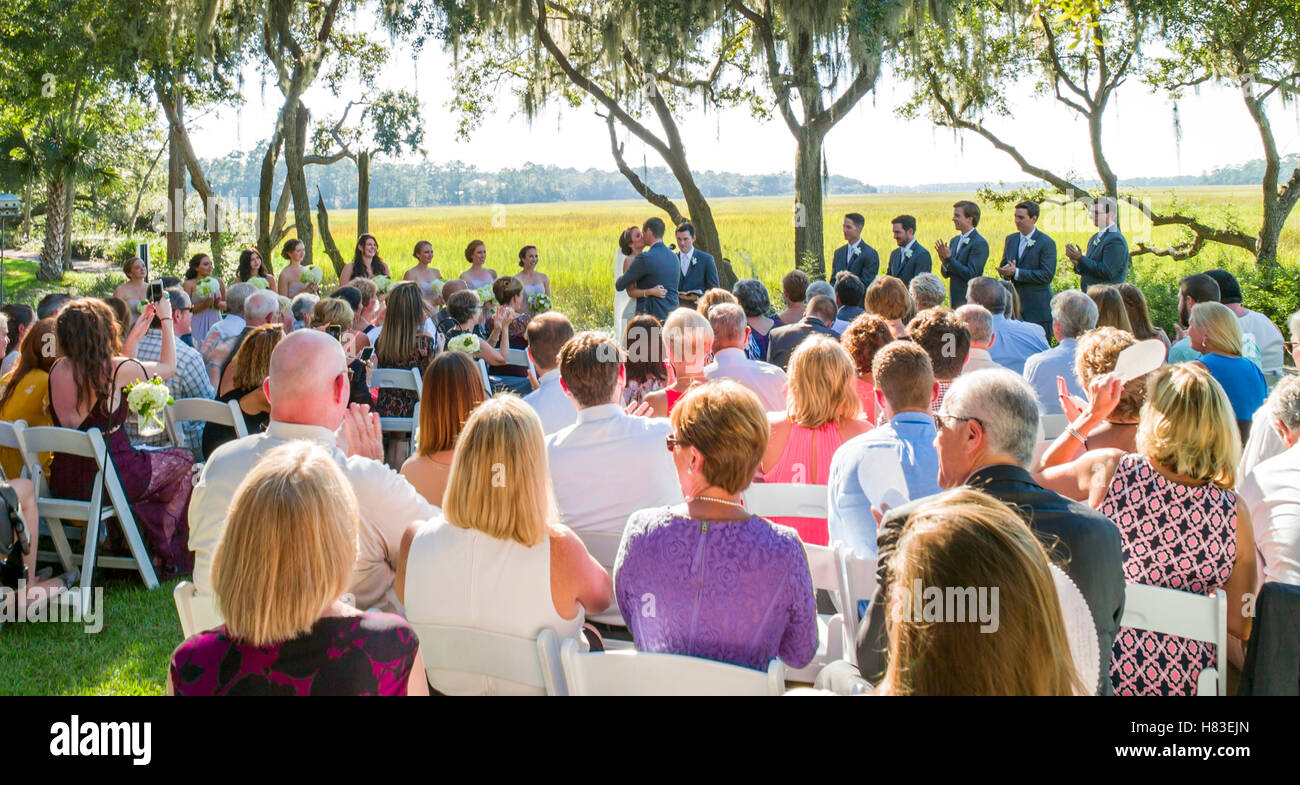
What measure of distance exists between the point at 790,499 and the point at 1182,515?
4.37ft

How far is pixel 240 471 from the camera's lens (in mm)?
3426

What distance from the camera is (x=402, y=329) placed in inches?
275

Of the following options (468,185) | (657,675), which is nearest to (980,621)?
(657,675)

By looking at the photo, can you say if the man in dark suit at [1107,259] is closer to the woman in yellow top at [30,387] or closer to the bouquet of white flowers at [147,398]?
the bouquet of white flowers at [147,398]

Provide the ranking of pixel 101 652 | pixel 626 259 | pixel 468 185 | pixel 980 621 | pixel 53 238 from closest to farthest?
pixel 980 621 < pixel 101 652 < pixel 626 259 < pixel 53 238 < pixel 468 185

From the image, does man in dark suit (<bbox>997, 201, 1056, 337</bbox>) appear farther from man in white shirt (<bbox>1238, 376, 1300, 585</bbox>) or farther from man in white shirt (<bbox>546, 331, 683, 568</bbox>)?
man in white shirt (<bbox>546, 331, 683, 568</bbox>)

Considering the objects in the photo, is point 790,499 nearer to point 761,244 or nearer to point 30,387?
point 30,387

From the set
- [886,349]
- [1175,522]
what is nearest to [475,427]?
[886,349]

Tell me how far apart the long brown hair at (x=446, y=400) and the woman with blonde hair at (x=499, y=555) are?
46.7 inches

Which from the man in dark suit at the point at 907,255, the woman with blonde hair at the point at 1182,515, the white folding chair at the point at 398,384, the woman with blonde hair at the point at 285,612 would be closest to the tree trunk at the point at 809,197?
the man in dark suit at the point at 907,255

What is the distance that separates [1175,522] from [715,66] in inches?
551

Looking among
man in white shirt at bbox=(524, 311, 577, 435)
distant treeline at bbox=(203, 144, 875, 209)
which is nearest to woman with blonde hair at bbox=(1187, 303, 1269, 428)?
man in white shirt at bbox=(524, 311, 577, 435)

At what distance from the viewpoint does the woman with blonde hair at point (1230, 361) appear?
5273 mm
